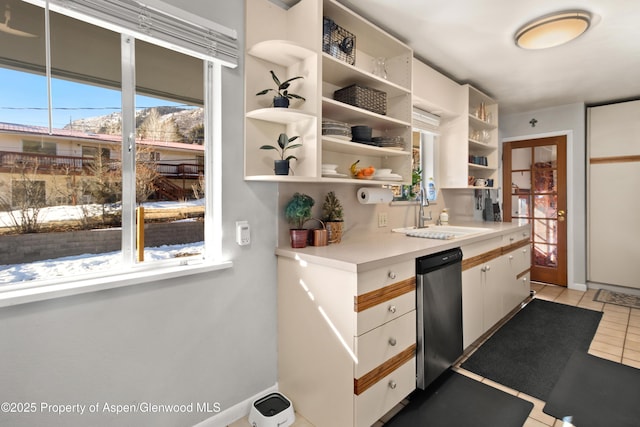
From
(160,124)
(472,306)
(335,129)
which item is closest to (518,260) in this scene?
(472,306)

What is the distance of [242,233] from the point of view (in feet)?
5.92

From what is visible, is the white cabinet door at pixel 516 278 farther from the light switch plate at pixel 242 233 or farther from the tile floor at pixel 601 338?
the light switch plate at pixel 242 233

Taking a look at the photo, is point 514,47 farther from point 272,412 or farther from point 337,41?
point 272,412

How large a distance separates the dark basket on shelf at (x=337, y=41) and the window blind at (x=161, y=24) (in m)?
0.55

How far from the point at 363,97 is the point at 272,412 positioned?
6.53 ft

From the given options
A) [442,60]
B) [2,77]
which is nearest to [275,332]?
[2,77]

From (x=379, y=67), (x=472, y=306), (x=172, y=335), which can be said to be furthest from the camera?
(x=472, y=306)

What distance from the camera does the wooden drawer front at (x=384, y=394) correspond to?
157 centimetres

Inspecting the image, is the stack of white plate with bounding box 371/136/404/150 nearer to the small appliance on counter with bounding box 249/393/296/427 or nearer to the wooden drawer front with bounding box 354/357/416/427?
the wooden drawer front with bounding box 354/357/416/427

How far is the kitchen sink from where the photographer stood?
242 cm

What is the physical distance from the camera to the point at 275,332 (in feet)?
6.57

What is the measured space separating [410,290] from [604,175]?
13.1ft

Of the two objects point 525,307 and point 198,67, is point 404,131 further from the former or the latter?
point 525,307

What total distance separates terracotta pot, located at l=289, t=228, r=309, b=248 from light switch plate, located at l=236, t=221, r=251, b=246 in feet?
0.88
